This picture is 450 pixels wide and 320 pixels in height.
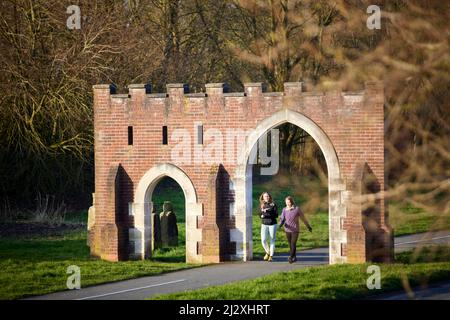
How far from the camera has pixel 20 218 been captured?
106 ft

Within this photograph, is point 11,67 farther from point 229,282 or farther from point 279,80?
point 229,282

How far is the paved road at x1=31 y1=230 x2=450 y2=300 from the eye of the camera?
60.7 feet

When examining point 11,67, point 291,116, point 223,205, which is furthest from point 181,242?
point 11,67

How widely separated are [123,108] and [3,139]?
9478 millimetres

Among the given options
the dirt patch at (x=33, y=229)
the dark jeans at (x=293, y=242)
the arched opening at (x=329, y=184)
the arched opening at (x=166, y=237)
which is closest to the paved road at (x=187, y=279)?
the dark jeans at (x=293, y=242)

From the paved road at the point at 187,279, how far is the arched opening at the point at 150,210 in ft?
3.99

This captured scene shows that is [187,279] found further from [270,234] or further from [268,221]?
[268,221]

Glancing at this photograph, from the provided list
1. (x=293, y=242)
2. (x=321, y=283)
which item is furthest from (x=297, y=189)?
(x=293, y=242)

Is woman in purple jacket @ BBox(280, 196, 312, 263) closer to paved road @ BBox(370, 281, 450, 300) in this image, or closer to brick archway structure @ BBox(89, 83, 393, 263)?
brick archway structure @ BBox(89, 83, 393, 263)

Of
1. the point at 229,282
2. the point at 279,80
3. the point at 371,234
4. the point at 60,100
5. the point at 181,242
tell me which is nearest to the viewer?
the point at 229,282

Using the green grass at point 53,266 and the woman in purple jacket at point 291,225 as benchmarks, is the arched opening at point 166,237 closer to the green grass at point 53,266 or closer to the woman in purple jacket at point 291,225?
the green grass at point 53,266

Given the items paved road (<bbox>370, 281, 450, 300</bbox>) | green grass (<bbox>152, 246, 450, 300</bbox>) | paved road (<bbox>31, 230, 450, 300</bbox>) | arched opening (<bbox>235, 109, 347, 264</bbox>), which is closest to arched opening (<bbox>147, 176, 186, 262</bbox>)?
arched opening (<bbox>235, 109, 347, 264</bbox>)

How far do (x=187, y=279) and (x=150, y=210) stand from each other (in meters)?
4.12

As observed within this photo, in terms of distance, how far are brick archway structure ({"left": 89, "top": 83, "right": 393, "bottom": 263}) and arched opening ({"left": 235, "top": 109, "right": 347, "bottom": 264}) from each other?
2 centimetres
